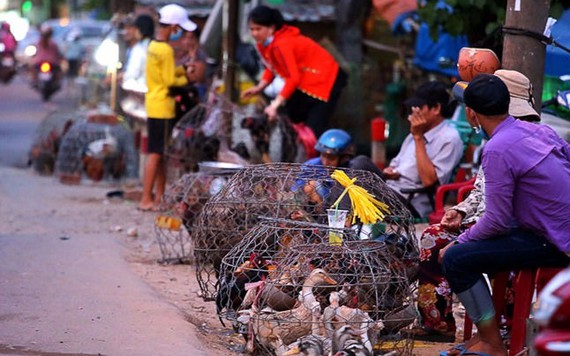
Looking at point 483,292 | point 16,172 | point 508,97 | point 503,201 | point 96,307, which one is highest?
point 508,97

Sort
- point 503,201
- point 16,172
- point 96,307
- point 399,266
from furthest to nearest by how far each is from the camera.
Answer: point 16,172 → point 96,307 → point 399,266 → point 503,201

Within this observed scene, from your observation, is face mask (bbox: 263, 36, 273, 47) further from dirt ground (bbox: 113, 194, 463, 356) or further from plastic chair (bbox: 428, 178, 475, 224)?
plastic chair (bbox: 428, 178, 475, 224)

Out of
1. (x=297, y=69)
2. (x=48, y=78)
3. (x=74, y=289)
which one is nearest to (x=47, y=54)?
(x=48, y=78)

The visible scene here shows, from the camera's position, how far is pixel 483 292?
18.2ft

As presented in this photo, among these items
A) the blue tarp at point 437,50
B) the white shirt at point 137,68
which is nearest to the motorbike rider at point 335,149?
the blue tarp at point 437,50

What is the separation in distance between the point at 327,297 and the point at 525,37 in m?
2.16

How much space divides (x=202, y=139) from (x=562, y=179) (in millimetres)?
5674

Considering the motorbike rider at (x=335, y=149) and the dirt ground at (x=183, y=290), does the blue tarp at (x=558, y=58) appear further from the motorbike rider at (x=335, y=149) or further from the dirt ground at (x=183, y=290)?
the motorbike rider at (x=335, y=149)

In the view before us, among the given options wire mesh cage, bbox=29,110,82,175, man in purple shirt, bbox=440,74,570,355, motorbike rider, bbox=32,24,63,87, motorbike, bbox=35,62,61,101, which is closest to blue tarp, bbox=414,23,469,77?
wire mesh cage, bbox=29,110,82,175

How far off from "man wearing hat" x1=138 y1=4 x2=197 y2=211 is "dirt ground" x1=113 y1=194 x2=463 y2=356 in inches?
31.3

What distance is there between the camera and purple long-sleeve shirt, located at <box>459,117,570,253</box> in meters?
5.30

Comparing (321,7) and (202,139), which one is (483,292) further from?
(321,7)

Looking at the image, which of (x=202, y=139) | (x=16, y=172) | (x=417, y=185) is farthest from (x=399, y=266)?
(x=16, y=172)

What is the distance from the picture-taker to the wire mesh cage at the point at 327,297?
541 cm
